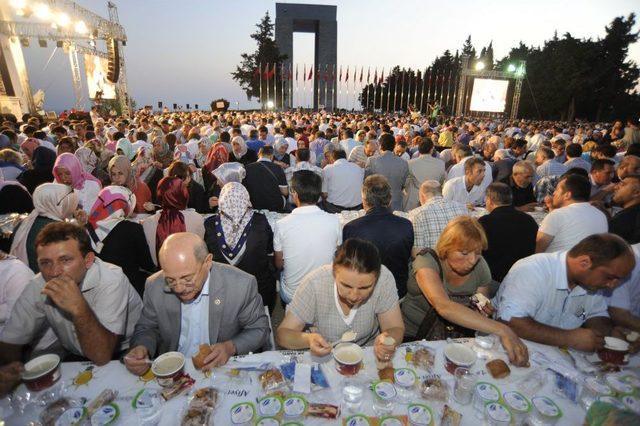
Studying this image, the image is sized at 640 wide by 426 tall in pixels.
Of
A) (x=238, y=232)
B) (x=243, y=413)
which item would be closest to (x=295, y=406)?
(x=243, y=413)

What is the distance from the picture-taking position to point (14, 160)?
5625 millimetres

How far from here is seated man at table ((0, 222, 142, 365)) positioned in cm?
186

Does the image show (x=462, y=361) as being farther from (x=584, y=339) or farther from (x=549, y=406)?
(x=584, y=339)

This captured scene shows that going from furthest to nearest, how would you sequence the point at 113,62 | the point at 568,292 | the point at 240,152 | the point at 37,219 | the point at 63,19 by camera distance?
1. the point at 113,62
2. the point at 63,19
3. the point at 240,152
4. the point at 37,219
5. the point at 568,292

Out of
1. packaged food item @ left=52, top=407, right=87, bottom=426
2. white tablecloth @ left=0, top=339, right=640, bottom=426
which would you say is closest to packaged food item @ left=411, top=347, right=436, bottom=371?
white tablecloth @ left=0, top=339, right=640, bottom=426

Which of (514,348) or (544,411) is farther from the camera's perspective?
(514,348)

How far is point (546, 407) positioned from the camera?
1.61m

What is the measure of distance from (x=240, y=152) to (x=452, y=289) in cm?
599

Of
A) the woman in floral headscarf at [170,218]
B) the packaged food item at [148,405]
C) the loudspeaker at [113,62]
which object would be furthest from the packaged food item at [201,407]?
the loudspeaker at [113,62]

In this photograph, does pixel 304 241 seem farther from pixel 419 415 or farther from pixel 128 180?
pixel 128 180

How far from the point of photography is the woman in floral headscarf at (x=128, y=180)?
171 inches

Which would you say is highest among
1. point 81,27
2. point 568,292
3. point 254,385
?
point 81,27

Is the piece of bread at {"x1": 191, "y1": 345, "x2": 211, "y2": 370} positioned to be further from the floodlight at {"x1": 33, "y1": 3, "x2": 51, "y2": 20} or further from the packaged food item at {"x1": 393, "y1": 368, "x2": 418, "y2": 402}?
the floodlight at {"x1": 33, "y1": 3, "x2": 51, "y2": 20}

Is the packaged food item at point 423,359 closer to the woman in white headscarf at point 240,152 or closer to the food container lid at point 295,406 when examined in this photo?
the food container lid at point 295,406
